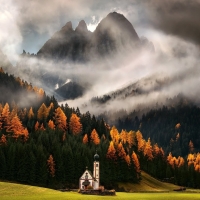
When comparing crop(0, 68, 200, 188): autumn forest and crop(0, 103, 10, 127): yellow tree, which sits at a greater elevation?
crop(0, 103, 10, 127): yellow tree

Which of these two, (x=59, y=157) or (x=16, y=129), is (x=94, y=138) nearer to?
(x=16, y=129)

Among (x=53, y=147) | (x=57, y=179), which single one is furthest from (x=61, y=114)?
(x=57, y=179)

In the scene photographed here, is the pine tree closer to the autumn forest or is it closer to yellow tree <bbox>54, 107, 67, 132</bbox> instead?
the autumn forest

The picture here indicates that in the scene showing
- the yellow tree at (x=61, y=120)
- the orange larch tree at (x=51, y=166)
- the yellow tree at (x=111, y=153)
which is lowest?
the orange larch tree at (x=51, y=166)

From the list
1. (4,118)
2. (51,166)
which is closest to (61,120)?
(4,118)

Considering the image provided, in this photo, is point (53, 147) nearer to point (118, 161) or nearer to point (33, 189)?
point (118, 161)

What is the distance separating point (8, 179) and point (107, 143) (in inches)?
2390

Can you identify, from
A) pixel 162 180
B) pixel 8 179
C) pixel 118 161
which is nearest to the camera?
pixel 8 179

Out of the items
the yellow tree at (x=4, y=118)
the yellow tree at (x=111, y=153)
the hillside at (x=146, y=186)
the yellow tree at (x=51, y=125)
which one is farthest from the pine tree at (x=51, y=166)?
the yellow tree at (x=4, y=118)

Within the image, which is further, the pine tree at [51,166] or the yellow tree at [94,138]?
the yellow tree at [94,138]

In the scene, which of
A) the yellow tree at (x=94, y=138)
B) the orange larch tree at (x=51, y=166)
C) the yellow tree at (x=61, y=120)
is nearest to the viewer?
the orange larch tree at (x=51, y=166)

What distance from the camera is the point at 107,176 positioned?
483 feet

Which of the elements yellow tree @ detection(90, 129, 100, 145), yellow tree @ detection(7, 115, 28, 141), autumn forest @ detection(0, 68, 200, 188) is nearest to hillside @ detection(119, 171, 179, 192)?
autumn forest @ detection(0, 68, 200, 188)

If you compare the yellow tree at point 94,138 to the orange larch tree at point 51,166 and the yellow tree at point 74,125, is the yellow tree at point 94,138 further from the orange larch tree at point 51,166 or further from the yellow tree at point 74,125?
the orange larch tree at point 51,166
